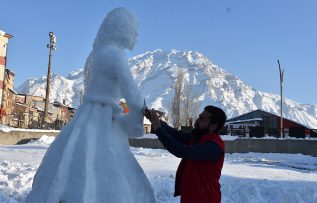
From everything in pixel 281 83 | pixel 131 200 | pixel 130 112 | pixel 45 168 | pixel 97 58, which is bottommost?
pixel 131 200

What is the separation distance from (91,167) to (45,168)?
0.40m

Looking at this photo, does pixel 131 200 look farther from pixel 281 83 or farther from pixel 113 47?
Answer: pixel 281 83

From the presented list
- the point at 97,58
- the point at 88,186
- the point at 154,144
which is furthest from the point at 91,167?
the point at 154,144

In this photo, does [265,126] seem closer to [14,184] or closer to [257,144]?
[257,144]

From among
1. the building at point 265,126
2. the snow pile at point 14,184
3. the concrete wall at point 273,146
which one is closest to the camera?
the snow pile at point 14,184

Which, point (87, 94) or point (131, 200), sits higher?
point (87, 94)

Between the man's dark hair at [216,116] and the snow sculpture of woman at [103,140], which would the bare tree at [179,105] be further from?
the snow sculpture of woman at [103,140]

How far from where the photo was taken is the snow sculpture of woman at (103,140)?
305 centimetres

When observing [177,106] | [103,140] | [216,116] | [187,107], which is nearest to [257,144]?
[216,116]

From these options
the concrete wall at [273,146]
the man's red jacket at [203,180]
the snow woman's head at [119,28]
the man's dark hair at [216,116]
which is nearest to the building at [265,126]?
the concrete wall at [273,146]

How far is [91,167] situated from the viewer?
3100mm

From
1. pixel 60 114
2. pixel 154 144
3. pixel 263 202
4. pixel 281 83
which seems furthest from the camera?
pixel 60 114

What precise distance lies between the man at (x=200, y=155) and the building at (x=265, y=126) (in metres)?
24.9

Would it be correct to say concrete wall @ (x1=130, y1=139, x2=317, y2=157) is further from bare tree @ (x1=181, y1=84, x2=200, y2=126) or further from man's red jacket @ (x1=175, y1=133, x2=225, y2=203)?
bare tree @ (x1=181, y1=84, x2=200, y2=126)
